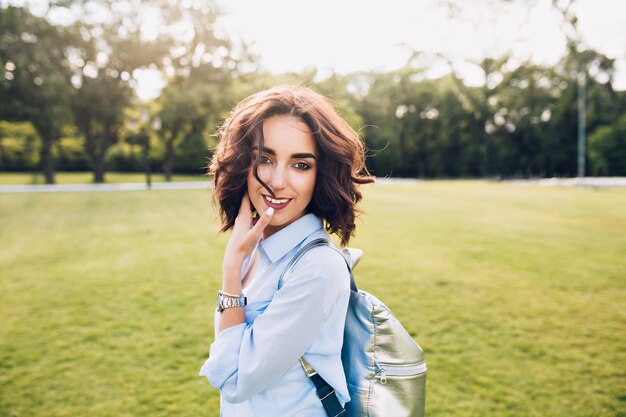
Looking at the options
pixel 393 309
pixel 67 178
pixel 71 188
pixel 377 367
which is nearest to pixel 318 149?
pixel 377 367

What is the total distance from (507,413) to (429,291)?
9.21 feet

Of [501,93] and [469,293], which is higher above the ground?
[501,93]

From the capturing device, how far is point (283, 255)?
1.44 metres

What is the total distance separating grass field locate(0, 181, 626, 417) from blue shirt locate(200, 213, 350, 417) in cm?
209

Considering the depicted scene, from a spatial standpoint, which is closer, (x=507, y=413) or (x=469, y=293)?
(x=507, y=413)

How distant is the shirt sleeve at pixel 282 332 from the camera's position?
122cm

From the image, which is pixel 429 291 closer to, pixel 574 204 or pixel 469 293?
pixel 469 293

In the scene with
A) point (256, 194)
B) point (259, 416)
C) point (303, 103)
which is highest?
point (303, 103)

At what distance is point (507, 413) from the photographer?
10.3 ft

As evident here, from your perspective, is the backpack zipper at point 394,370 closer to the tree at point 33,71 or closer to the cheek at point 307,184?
the cheek at point 307,184

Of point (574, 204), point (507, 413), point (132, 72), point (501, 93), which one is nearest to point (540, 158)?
point (501, 93)

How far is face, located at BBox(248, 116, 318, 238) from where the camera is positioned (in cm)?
149

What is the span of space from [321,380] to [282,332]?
10.4 inches

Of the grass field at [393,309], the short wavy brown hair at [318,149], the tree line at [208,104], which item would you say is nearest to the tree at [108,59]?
the tree line at [208,104]
